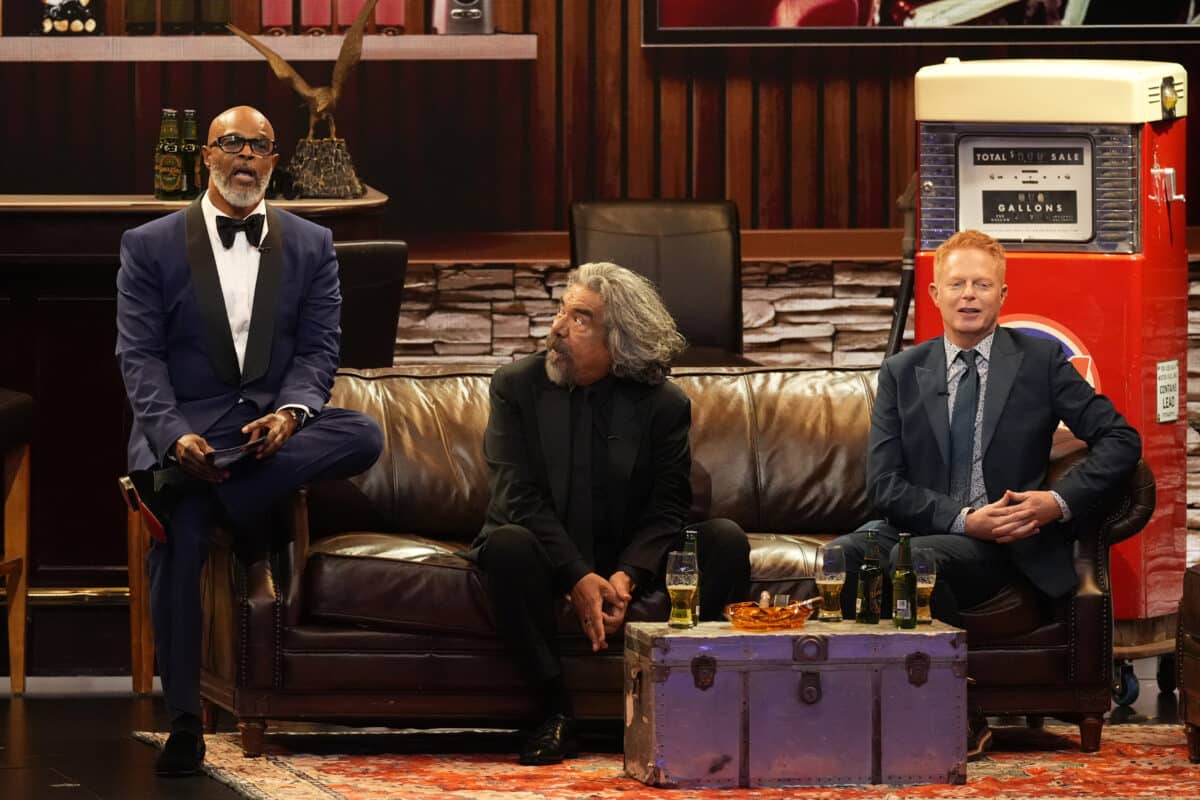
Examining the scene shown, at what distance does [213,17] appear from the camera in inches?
276

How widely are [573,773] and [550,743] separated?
14 cm

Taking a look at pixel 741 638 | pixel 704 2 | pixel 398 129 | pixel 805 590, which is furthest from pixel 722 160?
pixel 741 638

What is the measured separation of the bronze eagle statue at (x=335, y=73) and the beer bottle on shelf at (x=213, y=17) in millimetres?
561

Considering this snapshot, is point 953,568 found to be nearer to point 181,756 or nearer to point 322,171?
point 181,756

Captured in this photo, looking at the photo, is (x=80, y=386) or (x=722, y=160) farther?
(x=722, y=160)

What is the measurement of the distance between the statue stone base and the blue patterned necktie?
224cm

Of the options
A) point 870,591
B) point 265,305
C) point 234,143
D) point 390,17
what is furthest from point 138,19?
point 870,591

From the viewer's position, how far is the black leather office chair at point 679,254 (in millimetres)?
6430

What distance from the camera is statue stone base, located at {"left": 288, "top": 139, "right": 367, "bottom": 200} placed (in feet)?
20.3

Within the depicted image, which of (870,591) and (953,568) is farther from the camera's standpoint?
(953,568)

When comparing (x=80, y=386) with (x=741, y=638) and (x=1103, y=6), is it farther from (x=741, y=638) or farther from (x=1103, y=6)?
(x=1103, y=6)

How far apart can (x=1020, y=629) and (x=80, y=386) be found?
2749 mm

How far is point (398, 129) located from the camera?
23.5 ft

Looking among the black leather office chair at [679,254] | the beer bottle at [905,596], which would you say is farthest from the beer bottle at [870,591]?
the black leather office chair at [679,254]
